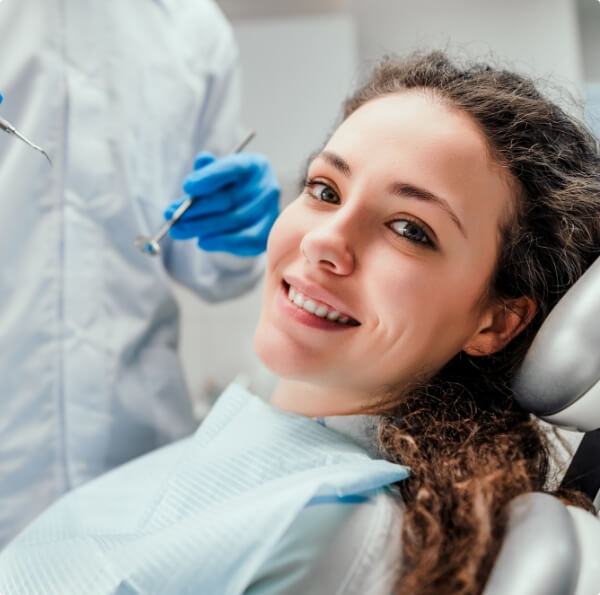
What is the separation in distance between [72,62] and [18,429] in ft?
2.17

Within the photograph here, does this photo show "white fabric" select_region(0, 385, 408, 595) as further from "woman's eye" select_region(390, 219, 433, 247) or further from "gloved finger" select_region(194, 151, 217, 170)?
"gloved finger" select_region(194, 151, 217, 170)

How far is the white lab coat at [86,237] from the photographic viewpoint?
1.16m

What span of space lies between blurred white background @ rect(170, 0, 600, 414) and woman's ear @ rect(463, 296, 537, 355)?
1.43 meters

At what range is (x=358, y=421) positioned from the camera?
920 mm

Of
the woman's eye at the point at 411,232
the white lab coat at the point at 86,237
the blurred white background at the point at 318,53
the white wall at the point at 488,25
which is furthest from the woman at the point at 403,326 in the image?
the white wall at the point at 488,25

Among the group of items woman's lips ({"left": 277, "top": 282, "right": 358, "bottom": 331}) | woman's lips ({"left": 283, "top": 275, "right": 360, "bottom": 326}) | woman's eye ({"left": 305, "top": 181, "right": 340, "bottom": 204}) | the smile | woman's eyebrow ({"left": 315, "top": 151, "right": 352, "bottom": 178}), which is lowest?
woman's lips ({"left": 277, "top": 282, "right": 358, "bottom": 331})

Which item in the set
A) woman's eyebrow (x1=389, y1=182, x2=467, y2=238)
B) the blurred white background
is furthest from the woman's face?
the blurred white background

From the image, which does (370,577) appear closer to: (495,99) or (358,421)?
(358,421)

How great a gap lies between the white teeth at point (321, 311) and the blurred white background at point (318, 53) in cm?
146

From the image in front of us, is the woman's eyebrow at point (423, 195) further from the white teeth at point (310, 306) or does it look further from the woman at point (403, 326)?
the white teeth at point (310, 306)

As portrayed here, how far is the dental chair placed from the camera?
62cm

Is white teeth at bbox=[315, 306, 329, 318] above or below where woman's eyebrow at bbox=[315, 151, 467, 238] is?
below

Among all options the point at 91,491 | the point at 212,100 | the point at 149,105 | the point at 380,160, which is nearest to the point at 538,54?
the point at 212,100

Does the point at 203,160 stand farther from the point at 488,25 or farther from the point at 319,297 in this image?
the point at 488,25
